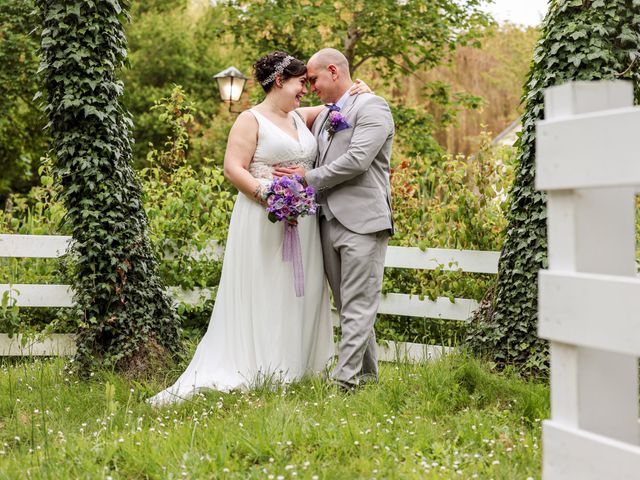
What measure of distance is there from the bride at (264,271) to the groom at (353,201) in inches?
5.4

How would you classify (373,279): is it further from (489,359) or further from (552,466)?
(552,466)

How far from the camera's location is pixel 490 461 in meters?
3.27

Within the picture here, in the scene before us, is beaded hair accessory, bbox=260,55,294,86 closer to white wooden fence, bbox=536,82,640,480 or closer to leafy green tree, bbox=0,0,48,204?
white wooden fence, bbox=536,82,640,480

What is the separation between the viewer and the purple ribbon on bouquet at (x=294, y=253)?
4.99 metres

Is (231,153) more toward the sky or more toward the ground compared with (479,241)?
more toward the sky

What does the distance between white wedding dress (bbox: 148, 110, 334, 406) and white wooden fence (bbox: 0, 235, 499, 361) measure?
1.19 m

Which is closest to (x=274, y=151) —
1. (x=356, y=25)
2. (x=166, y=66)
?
(x=356, y=25)

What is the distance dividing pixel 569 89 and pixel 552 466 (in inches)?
38.5

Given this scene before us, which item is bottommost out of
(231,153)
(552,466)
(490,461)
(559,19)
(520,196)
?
(490,461)

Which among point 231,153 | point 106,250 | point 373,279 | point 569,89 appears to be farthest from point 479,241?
point 569,89

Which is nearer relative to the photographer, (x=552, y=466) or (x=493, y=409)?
(x=552, y=466)

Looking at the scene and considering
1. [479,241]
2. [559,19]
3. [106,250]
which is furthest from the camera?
[479,241]

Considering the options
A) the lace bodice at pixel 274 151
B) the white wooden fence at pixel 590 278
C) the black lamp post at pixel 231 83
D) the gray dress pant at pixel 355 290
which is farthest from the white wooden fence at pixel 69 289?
the black lamp post at pixel 231 83

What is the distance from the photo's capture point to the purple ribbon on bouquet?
196 inches
